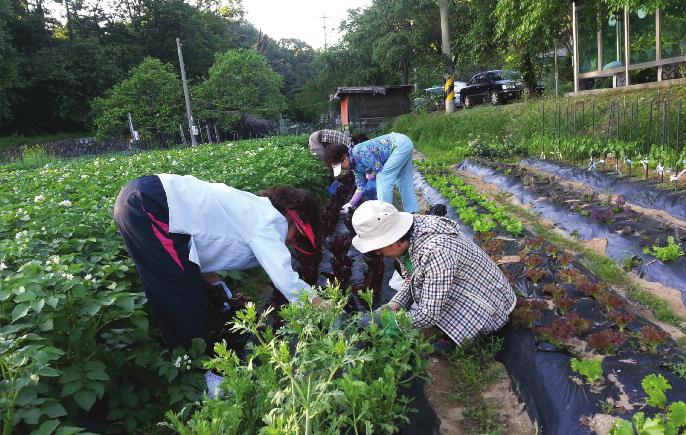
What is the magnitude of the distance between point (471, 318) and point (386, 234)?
2.47 ft

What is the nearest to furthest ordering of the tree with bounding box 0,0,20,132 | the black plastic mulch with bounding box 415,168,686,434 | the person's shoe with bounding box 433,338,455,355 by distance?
1. the black plastic mulch with bounding box 415,168,686,434
2. the person's shoe with bounding box 433,338,455,355
3. the tree with bounding box 0,0,20,132

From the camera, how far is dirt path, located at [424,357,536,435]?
2.65 m

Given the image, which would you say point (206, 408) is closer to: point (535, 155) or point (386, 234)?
point (386, 234)

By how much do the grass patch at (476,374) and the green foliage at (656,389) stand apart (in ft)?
2.79

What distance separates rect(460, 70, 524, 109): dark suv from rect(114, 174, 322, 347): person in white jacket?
755 inches

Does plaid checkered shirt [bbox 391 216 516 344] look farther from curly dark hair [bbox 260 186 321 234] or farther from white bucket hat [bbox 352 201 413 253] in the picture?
curly dark hair [bbox 260 186 321 234]

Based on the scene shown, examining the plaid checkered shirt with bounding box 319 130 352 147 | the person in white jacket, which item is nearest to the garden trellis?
the plaid checkered shirt with bounding box 319 130 352 147

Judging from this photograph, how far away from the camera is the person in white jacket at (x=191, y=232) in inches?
99.8

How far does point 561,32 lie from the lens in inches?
642

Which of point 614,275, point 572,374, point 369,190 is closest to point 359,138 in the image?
point 369,190

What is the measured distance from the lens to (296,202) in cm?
264

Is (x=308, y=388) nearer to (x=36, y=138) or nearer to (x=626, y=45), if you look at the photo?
(x=626, y=45)

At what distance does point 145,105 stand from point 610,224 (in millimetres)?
26348

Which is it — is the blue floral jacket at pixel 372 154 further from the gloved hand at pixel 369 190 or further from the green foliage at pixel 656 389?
the green foliage at pixel 656 389
